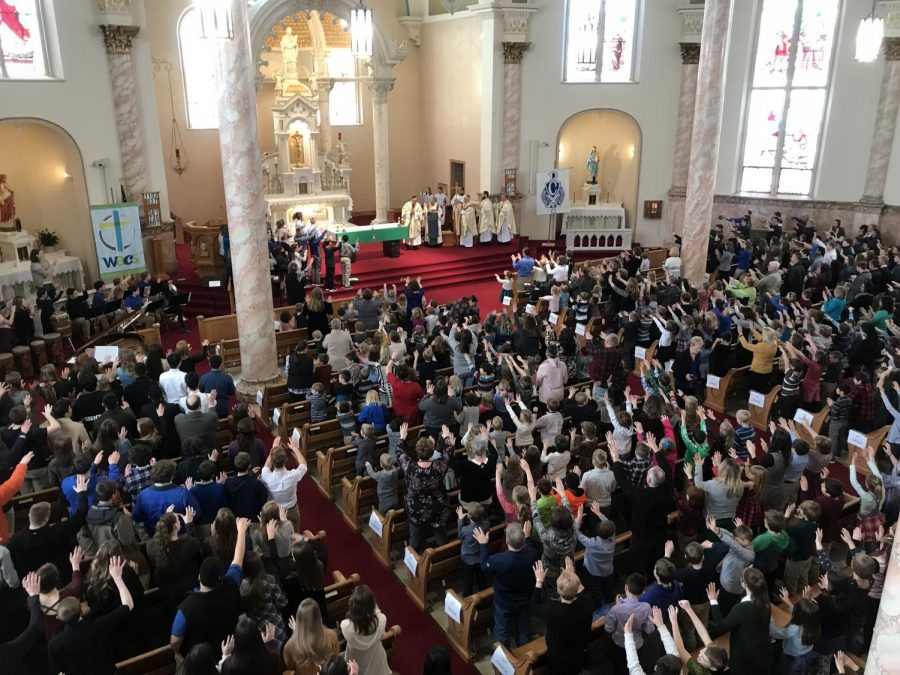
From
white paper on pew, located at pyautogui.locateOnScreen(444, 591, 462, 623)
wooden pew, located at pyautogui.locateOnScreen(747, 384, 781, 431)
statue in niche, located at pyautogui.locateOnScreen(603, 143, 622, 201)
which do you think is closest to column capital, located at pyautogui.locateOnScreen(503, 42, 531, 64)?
statue in niche, located at pyautogui.locateOnScreen(603, 143, 622, 201)

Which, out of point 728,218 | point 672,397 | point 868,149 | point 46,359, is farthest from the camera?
point 728,218

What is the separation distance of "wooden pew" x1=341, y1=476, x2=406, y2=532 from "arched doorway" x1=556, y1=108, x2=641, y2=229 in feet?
52.4

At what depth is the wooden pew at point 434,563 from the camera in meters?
6.47

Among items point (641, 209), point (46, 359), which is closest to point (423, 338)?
point (46, 359)

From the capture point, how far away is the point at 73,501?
19.8 feet

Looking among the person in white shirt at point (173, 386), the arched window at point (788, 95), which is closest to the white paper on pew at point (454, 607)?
the person in white shirt at point (173, 386)

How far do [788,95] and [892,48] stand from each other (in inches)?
111

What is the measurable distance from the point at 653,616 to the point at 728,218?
18.2m

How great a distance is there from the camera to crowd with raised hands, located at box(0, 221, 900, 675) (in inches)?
183

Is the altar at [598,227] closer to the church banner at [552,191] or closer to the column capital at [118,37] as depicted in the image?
the church banner at [552,191]

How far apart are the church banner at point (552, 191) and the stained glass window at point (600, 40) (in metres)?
3.12

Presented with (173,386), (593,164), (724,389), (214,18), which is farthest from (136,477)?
(593,164)

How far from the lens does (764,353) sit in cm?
1023

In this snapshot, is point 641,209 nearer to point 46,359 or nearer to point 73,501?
point 46,359
